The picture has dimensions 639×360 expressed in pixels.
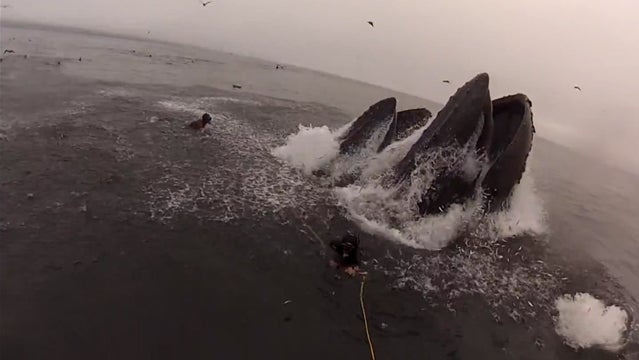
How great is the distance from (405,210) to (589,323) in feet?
12.7

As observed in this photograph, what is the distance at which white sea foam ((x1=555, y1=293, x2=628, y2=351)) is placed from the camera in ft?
28.1

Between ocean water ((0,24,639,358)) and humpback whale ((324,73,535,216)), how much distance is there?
1.16 ft

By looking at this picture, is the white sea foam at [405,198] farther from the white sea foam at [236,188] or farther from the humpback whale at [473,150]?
the white sea foam at [236,188]

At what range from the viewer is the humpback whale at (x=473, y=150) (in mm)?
9969

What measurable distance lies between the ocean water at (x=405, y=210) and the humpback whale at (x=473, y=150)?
13.9 inches

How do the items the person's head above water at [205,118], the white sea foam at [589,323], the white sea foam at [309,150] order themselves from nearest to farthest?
the white sea foam at [589,323]
the white sea foam at [309,150]
the person's head above water at [205,118]

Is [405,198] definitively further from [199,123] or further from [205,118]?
[199,123]

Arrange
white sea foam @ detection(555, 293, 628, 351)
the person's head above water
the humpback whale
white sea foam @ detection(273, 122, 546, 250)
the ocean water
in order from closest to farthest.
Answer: white sea foam @ detection(555, 293, 628, 351)
the ocean water
the humpback whale
white sea foam @ detection(273, 122, 546, 250)
the person's head above water

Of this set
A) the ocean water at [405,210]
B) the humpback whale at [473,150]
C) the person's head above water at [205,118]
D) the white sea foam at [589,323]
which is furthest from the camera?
the person's head above water at [205,118]

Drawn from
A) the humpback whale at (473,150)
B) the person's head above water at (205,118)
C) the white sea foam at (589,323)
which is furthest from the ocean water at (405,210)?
the person's head above water at (205,118)

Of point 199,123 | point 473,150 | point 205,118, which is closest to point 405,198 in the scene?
point 473,150

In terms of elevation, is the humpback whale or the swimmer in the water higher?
the humpback whale

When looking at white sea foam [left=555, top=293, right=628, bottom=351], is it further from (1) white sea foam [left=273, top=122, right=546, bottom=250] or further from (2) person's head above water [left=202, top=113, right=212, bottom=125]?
(2) person's head above water [left=202, top=113, right=212, bottom=125]

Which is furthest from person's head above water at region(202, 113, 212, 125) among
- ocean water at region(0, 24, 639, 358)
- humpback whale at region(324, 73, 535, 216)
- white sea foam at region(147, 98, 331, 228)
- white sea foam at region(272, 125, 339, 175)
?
humpback whale at region(324, 73, 535, 216)
